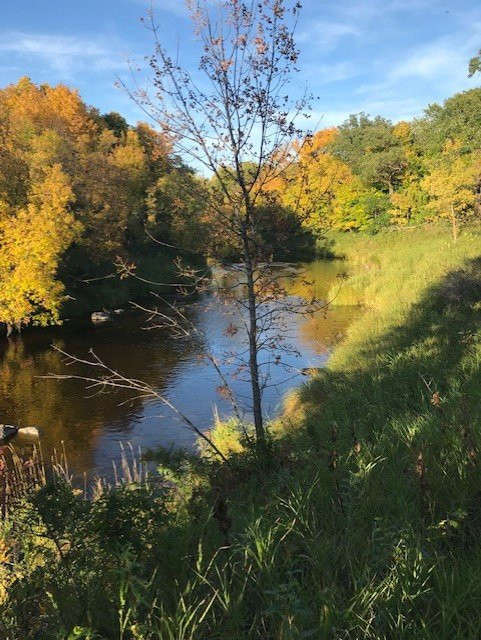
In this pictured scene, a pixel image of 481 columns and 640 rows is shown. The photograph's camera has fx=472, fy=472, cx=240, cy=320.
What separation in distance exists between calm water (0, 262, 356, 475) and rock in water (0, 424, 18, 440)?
0.31 meters

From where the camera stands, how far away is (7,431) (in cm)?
1098

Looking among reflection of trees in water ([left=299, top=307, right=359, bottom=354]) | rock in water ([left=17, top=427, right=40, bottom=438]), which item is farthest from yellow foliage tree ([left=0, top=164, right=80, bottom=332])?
reflection of trees in water ([left=299, top=307, right=359, bottom=354])

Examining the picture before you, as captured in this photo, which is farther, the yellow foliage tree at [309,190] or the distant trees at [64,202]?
the distant trees at [64,202]

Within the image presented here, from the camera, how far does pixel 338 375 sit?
9984 millimetres

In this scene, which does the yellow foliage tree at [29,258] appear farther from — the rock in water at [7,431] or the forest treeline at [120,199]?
the rock in water at [7,431]

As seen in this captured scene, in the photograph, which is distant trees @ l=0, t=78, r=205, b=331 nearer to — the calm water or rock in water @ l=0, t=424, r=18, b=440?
the calm water

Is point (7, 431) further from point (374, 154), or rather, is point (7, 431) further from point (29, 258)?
point (374, 154)

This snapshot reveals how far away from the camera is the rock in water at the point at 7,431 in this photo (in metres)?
10.7

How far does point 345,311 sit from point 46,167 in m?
16.3

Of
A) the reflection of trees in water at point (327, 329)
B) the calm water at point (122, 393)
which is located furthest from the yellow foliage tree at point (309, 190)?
the reflection of trees in water at point (327, 329)

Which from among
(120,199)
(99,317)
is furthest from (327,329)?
(120,199)

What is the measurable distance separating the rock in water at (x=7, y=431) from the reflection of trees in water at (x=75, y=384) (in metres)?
0.30

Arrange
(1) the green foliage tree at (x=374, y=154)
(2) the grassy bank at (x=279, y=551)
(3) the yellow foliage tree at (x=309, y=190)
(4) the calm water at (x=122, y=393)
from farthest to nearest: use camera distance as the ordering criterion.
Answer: (1) the green foliage tree at (x=374, y=154)
(4) the calm water at (x=122, y=393)
(3) the yellow foliage tree at (x=309, y=190)
(2) the grassy bank at (x=279, y=551)

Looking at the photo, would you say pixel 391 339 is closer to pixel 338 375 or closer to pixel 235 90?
pixel 338 375
